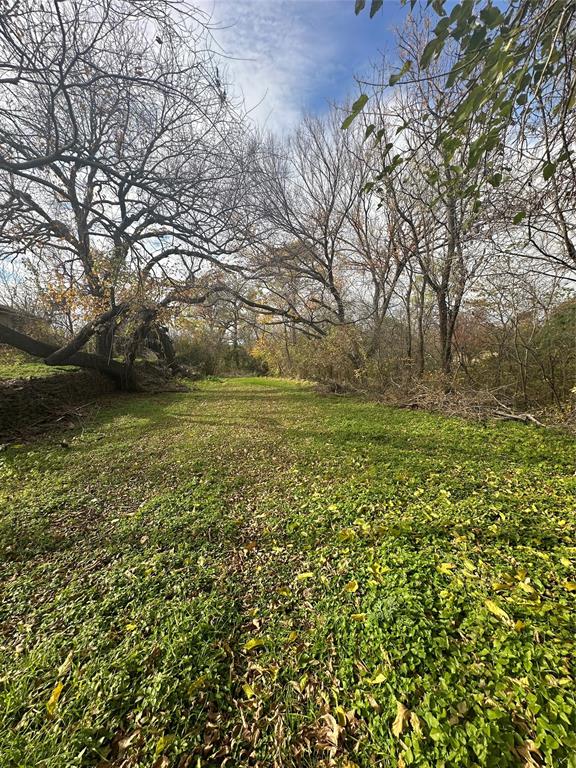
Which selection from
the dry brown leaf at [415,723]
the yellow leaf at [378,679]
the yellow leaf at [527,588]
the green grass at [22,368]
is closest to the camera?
the dry brown leaf at [415,723]

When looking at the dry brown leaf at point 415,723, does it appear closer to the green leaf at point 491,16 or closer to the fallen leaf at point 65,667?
the fallen leaf at point 65,667

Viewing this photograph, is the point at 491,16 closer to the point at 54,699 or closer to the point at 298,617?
the point at 298,617

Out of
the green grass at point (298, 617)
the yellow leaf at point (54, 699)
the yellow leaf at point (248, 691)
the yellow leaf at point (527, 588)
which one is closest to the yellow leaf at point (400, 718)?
the green grass at point (298, 617)

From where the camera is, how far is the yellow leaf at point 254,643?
135cm

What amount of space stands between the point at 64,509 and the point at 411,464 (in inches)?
134

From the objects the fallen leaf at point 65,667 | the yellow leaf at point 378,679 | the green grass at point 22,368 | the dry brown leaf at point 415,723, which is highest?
the green grass at point 22,368

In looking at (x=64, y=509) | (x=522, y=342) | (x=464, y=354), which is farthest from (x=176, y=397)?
(x=522, y=342)

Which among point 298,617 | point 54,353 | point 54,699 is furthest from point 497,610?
point 54,353

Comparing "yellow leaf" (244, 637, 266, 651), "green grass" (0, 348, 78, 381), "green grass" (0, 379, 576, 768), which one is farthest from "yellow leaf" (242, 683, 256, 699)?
"green grass" (0, 348, 78, 381)

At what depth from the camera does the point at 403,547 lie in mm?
1815

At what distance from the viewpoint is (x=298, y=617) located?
4.86 feet

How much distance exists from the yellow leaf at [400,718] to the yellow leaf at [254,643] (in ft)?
2.03

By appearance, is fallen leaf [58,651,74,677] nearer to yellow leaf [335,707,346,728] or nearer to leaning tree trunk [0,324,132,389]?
yellow leaf [335,707,346,728]

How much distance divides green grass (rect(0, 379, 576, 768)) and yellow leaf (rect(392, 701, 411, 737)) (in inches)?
0.4
